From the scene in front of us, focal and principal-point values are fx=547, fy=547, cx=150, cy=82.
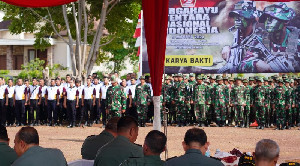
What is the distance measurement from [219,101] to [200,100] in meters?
0.69

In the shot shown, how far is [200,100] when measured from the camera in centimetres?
1956

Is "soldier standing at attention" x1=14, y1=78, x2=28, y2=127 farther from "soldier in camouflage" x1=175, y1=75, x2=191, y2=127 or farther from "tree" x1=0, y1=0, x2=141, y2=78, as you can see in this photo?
"soldier in camouflage" x1=175, y1=75, x2=191, y2=127

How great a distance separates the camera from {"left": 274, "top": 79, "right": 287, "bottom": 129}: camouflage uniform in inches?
745

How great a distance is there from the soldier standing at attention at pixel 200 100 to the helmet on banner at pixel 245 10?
2.72 m

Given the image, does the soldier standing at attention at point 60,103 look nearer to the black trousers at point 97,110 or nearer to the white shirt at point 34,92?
the white shirt at point 34,92

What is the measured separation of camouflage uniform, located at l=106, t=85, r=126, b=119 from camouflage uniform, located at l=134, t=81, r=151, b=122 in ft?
2.62

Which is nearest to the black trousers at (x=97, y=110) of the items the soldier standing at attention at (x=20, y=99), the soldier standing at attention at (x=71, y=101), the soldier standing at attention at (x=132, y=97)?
the soldier standing at attention at (x=71, y=101)

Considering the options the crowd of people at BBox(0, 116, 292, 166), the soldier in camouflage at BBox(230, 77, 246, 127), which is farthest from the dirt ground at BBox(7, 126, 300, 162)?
the crowd of people at BBox(0, 116, 292, 166)

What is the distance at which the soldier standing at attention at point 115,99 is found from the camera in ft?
61.9

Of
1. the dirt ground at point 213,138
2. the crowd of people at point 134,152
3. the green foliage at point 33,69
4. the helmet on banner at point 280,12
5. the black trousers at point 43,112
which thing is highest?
the helmet on banner at point 280,12

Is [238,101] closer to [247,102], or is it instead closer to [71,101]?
[247,102]

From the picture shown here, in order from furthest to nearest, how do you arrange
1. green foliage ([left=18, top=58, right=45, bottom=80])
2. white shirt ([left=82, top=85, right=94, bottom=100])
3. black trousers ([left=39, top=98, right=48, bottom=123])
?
1. green foliage ([left=18, top=58, right=45, bottom=80])
2. black trousers ([left=39, top=98, right=48, bottom=123])
3. white shirt ([left=82, top=85, right=94, bottom=100])

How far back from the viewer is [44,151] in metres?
4.82

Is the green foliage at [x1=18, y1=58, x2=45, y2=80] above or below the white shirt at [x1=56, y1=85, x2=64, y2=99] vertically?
above
